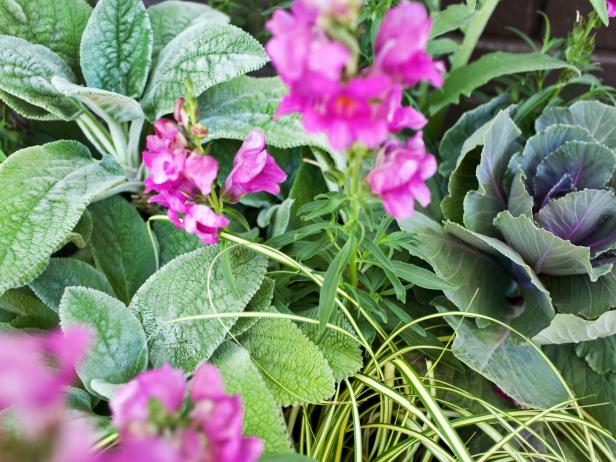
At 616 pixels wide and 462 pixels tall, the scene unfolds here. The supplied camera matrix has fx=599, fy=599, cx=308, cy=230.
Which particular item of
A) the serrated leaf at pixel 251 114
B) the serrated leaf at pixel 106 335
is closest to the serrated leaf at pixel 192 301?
the serrated leaf at pixel 106 335

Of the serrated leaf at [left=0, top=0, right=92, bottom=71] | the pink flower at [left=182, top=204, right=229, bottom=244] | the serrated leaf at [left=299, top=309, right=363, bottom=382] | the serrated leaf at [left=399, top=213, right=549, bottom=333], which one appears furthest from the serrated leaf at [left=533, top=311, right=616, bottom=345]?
the serrated leaf at [left=0, top=0, right=92, bottom=71]

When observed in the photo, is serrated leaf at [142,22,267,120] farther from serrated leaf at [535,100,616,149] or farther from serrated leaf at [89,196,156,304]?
serrated leaf at [535,100,616,149]

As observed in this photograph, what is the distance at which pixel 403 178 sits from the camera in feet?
1.06

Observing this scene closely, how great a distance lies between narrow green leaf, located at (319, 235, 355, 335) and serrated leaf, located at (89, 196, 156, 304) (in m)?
0.23

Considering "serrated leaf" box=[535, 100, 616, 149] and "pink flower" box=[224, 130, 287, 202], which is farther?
"serrated leaf" box=[535, 100, 616, 149]

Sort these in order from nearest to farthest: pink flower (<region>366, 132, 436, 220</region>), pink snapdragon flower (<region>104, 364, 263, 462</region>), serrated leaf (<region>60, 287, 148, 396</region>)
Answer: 1. pink snapdragon flower (<region>104, 364, 263, 462</region>)
2. pink flower (<region>366, 132, 436, 220</region>)
3. serrated leaf (<region>60, 287, 148, 396</region>)

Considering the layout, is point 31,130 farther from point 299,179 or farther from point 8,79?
point 299,179

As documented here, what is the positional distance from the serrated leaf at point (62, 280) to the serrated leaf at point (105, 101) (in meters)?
0.14

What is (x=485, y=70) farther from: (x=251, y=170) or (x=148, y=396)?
(x=148, y=396)

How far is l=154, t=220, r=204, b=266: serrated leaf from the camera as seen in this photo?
0.55 metres

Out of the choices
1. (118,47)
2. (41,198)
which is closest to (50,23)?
(118,47)

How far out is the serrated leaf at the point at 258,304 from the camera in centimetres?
48

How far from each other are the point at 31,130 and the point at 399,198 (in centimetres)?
52

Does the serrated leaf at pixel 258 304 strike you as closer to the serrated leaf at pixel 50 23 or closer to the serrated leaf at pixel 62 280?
the serrated leaf at pixel 62 280
